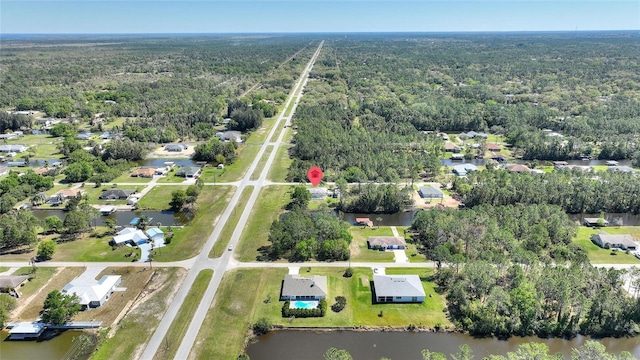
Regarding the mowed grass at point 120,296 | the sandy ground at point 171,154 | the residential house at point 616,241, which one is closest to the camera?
the mowed grass at point 120,296

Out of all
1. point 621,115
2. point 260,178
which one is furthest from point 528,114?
point 260,178

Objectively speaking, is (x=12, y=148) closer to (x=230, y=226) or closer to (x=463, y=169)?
(x=230, y=226)

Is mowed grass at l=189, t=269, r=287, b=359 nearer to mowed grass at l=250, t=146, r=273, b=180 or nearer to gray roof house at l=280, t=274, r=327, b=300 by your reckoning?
gray roof house at l=280, t=274, r=327, b=300

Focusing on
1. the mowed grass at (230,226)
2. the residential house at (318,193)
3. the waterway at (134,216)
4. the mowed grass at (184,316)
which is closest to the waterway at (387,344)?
the mowed grass at (184,316)

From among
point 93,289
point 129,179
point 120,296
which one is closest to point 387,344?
point 120,296

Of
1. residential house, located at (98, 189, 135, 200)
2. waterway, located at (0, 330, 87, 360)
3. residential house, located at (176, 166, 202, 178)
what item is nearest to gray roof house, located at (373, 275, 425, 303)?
waterway, located at (0, 330, 87, 360)

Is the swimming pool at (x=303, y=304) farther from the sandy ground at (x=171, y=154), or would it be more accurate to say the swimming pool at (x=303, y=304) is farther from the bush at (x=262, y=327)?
the sandy ground at (x=171, y=154)

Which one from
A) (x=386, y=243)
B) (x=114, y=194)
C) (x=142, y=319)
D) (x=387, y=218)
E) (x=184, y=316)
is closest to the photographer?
(x=142, y=319)
